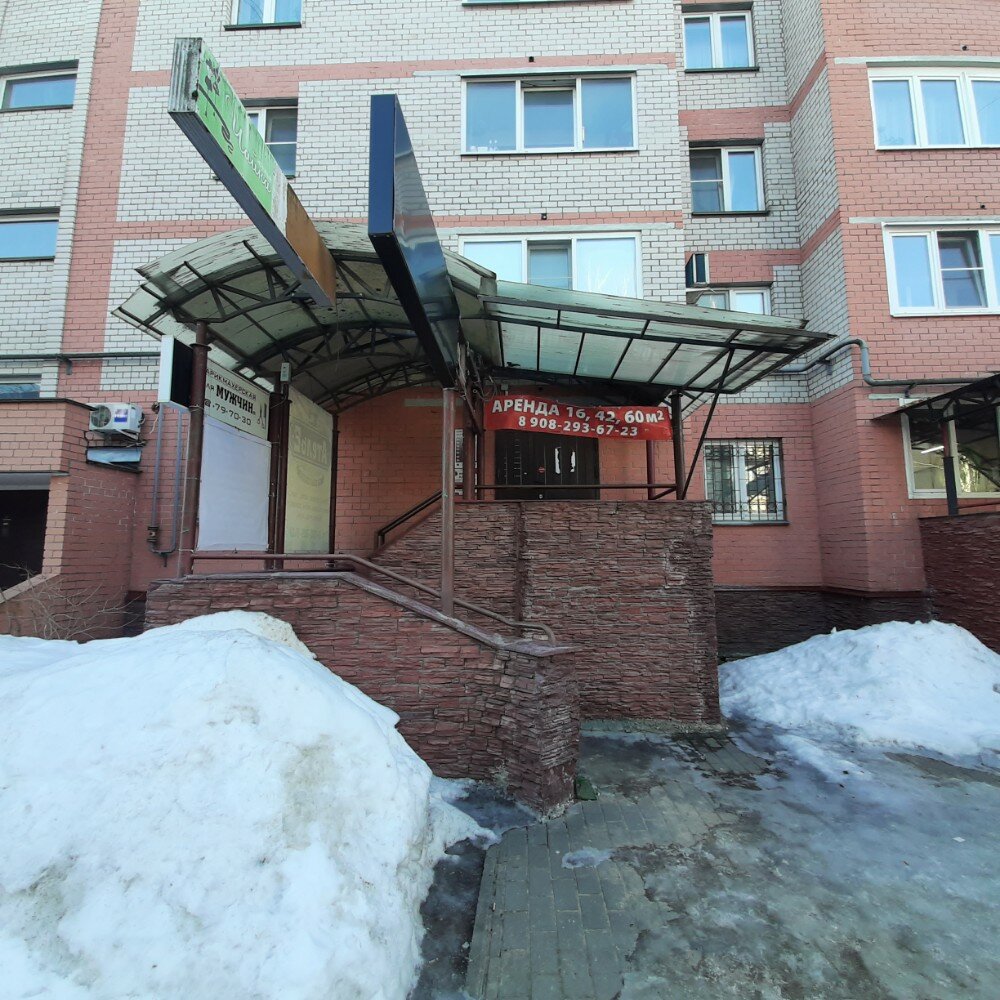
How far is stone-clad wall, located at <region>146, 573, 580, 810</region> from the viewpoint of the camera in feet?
14.5

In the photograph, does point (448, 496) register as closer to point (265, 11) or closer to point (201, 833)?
point (201, 833)

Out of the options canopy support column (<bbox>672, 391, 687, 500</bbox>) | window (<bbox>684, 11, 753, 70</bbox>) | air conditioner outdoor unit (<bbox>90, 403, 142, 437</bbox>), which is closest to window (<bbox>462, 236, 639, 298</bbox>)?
canopy support column (<bbox>672, 391, 687, 500</bbox>)

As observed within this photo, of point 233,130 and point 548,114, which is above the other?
point 548,114

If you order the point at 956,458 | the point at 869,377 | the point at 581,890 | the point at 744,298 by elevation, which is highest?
the point at 744,298

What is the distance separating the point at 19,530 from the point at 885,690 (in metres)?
12.8

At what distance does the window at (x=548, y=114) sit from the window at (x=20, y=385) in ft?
26.2

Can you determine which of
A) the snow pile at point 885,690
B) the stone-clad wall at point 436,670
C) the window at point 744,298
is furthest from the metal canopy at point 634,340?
the snow pile at point 885,690

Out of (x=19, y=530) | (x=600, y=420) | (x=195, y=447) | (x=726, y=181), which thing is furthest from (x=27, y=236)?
(x=726, y=181)

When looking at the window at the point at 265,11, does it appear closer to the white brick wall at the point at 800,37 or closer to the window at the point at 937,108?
the white brick wall at the point at 800,37

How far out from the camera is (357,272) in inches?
219

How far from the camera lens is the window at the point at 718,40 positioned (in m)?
11.0

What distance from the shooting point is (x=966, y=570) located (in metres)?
7.42

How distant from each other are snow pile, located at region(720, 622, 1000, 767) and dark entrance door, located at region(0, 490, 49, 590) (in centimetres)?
1090

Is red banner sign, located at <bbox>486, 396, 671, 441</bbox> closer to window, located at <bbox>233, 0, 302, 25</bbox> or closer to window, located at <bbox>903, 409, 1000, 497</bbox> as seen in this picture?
window, located at <bbox>903, 409, 1000, 497</bbox>
